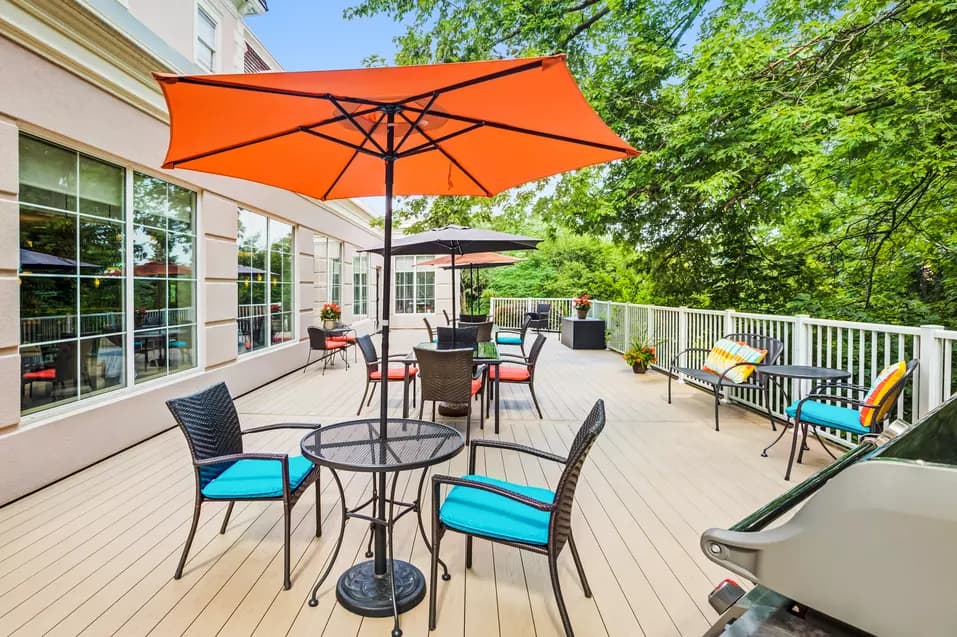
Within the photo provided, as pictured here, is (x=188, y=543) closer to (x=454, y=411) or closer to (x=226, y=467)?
(x=226, y=467)

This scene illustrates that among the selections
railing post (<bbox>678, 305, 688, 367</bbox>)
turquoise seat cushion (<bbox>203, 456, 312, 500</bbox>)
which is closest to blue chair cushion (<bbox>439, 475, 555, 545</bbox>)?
turquoise seat cushion (<bbox>203, 456, 312, 500</bbox>)

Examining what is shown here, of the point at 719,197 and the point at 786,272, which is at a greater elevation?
the point at 719,197

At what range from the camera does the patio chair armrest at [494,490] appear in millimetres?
1725

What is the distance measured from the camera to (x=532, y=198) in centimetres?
1323

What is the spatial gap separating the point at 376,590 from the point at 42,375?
3.08 m

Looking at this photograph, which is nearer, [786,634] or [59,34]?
[786,634]

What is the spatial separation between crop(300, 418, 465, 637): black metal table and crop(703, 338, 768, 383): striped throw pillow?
382 cm

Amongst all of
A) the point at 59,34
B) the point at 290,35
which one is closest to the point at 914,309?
the point at 59,34

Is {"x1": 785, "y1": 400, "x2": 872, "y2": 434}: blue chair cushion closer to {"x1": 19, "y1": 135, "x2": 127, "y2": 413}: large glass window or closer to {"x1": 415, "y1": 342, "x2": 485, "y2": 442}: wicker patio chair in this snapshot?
{"x1": 415, "y1": 342, "x2": 485, "y2": 442}: wicker patio chair

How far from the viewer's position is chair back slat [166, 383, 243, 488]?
216cm

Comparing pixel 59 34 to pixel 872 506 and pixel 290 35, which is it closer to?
pixel 872 506

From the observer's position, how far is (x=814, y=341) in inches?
208

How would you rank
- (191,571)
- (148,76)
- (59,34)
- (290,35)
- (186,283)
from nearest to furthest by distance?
1. (191,571)
2. (59,34)
3. (148,76)
4. (186,283)
5. (290,35)

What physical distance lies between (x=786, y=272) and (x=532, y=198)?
22.4 ft
